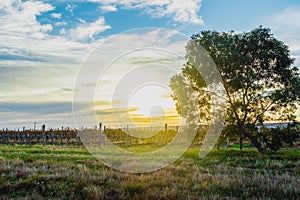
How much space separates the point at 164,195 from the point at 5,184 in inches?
228

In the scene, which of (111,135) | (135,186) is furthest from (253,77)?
(111,135)

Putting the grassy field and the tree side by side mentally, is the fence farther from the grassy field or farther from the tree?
the grassy field

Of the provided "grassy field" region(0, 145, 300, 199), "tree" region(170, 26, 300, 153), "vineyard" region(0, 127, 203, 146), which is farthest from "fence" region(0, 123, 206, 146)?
"grassy field" region(0, 145, 300, 199)

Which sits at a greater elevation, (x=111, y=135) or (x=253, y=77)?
(x=253, y=77)

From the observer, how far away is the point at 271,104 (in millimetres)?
25812

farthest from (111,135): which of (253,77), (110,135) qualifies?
(253,77)

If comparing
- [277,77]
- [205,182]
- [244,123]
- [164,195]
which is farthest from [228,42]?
[164,195]

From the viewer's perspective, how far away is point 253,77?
1011 inches

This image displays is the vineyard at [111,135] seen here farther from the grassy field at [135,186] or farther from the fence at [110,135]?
the grassy field at [135,186]

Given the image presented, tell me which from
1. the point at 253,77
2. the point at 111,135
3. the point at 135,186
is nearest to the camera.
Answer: the point at 135,186

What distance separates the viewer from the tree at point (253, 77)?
83.7ft

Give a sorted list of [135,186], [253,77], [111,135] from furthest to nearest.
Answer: [111,135] → [253,77] → [135,186]

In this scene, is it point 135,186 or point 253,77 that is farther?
point 253,77

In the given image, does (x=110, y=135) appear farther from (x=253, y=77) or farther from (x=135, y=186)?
(x=135, y=186)
